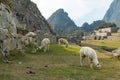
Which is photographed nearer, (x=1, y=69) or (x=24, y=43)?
(x=1, y=69)

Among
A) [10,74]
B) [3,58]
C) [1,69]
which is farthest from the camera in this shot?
[3,58]

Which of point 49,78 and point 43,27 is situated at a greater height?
point 43,27

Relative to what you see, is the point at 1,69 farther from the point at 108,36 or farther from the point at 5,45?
the point at 108,36

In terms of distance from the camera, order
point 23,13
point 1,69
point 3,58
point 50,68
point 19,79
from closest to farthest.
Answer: point 19,79, point 1,69, point 50,68, point 3,58, point 23,13

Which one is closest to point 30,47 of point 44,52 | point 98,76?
point 44,52

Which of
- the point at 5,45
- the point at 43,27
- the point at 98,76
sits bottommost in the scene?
the point at 98,76

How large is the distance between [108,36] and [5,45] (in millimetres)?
146051

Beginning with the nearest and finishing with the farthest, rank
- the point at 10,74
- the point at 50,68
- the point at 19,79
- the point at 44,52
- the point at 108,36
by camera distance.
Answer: the point at 19,79 → the point at 10,74 → the point at 50,68 → the point at 44,52 → the point at 108,36

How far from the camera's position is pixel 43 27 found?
96750mm

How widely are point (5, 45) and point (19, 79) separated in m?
14.7

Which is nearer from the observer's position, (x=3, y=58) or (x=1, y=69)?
(x=1, y=69)

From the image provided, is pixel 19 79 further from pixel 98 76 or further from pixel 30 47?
pixel 30 47

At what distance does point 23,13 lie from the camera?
93562 mm

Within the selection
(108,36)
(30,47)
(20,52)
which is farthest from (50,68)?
(108,36)
